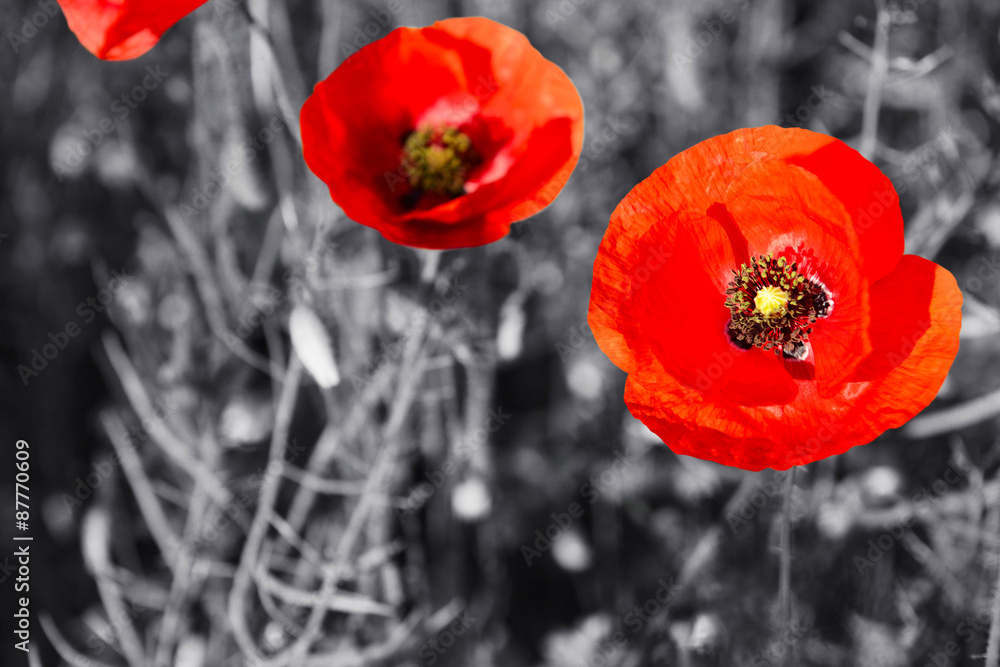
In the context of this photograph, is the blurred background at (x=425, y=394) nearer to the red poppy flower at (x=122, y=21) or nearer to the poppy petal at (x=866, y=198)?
the red poppy flower at (x=122, y=21)

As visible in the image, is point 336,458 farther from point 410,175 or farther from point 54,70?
point 54,70

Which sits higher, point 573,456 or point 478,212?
point 478,212

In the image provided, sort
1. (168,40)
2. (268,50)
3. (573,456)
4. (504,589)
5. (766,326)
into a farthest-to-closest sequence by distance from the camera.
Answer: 1. (168,40)
2. (573,456)
3. (504,589)
4. (766,326)
5. (268,50)

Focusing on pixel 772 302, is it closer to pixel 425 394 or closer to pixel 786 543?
pixel 786 543

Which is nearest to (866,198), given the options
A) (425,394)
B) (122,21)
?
(425,394)

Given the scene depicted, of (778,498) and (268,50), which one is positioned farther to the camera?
(778,498)

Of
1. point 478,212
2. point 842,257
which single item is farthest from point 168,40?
point 842,257

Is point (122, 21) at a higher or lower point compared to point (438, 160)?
higher
